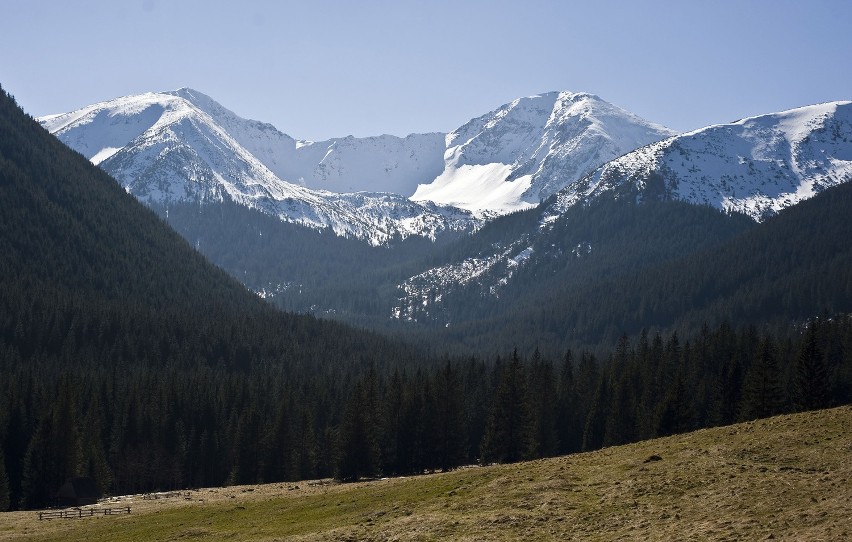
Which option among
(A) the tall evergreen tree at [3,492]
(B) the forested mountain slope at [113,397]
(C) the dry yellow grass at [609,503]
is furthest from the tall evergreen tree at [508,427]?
(A) the tall evergreen tree at [3,492]

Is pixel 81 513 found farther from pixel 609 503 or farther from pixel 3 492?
pixel 609 503

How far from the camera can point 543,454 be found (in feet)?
367

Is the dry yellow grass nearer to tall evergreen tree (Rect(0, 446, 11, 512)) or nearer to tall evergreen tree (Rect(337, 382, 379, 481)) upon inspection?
tall evergreen tree (Rect(0, 446, 11, 512))

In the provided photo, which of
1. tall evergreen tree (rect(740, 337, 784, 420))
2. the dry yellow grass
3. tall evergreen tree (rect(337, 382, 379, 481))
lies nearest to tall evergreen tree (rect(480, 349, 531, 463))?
tall evergreen tree (rect(337, 382, 379, 481))

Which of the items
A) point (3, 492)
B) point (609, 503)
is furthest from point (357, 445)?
point (609, 503)

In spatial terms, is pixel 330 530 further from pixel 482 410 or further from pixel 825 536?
pixel 482 410

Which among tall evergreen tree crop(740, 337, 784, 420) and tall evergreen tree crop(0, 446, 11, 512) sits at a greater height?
tall evergreen tree crop(740, 337, 784, 420)

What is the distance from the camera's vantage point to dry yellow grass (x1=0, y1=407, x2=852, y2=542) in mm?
41656

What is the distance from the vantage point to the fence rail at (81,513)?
79.2 m

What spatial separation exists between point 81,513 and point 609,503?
5411 cm

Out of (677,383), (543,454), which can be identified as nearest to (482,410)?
(543,454)

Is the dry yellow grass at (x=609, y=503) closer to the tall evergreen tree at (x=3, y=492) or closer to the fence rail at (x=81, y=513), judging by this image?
the fence rail at (x=81, y=513)

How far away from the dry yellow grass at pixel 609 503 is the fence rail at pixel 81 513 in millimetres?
7502

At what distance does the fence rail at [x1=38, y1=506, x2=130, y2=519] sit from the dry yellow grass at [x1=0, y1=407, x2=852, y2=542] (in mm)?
7502
